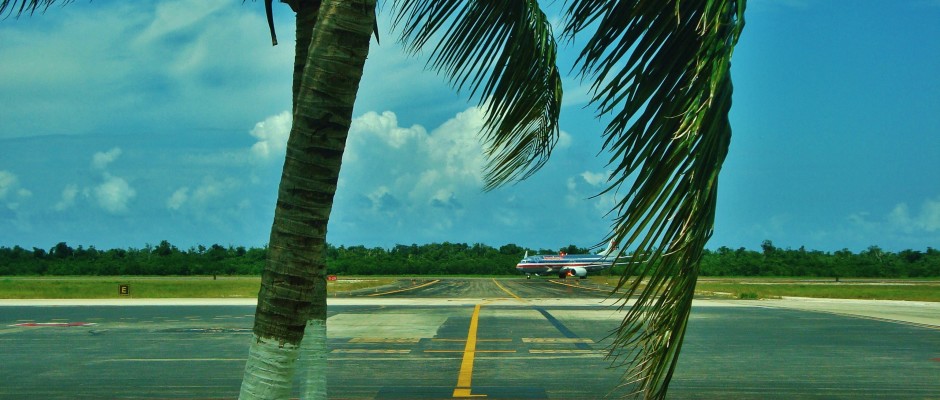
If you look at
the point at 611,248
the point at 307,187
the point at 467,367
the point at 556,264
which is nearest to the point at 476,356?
the point at 467,367

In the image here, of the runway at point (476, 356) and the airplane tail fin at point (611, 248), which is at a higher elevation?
the airplane tail fin at point (611, 248)

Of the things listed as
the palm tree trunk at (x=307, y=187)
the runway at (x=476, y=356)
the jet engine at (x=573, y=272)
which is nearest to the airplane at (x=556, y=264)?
the jet engine at (x=573, y=272)

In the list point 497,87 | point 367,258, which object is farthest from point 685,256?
point 367,258

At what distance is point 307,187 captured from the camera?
424 centimetres

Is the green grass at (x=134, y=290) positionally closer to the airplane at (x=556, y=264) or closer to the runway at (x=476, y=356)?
the runway at (x=476, y=356)

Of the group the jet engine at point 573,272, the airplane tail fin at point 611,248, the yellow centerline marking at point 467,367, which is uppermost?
the jet engine at point 573,272

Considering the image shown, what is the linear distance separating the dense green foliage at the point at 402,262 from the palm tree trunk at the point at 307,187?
278 feet

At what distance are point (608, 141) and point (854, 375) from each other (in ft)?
41.9

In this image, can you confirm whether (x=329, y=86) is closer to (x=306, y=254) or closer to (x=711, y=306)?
(x=306, y=254)

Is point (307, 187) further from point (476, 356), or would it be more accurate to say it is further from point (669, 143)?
point (476, 356)

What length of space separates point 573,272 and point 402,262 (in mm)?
41887

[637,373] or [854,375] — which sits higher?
[637,373]

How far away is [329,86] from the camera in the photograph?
4184mm

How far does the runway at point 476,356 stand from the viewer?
41.7 ft
